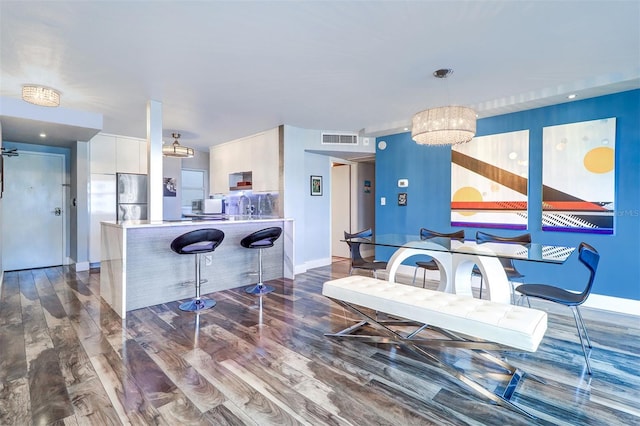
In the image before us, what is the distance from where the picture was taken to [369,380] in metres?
2.08

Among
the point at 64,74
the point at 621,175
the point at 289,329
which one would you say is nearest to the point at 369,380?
the point at 289,329

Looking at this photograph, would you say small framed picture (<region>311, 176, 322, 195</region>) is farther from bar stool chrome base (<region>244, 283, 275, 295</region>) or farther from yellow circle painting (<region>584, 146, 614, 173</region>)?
yellow circle painting (<region>584, 146, 614, 173</region>)

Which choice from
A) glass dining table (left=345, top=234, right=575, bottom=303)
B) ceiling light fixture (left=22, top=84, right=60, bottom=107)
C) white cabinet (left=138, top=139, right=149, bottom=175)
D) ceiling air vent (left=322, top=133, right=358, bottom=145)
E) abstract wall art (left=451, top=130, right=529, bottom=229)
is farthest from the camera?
white cabinet (left=138, top=139, right=149, bottom=175)

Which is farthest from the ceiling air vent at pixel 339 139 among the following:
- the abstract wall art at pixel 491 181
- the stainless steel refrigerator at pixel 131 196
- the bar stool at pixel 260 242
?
the stainless steel refrigerator at pixel 131 196

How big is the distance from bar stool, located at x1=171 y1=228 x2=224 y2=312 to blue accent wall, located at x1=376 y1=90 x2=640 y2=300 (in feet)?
10.5

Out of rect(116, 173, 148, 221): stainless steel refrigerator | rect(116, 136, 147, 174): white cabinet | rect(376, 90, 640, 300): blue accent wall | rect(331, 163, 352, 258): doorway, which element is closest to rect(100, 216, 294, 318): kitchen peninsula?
rect(116, 173, 148, 221): stainless steel refrigerator

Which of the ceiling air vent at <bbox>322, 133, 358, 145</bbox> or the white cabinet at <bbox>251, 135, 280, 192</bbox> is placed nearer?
the white cabinet at <bbox>251, 135, 280, 192</bbox>

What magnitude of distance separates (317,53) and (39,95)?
302 cm

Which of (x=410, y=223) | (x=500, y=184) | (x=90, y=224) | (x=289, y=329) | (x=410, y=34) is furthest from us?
(x=90, y=224)

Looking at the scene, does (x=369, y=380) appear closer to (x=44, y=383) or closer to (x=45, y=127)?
(x=44, y=383)

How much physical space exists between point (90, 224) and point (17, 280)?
1284 mm

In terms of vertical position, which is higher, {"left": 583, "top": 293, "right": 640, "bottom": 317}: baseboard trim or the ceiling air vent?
the ceiling air vent

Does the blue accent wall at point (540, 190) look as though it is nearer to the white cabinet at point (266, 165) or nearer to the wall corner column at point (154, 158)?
the white cabinet at point (266, 165)

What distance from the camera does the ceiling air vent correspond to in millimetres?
5546
